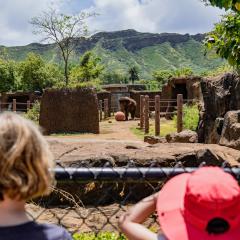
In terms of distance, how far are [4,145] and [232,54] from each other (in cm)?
342

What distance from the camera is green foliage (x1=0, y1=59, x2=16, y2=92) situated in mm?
43438

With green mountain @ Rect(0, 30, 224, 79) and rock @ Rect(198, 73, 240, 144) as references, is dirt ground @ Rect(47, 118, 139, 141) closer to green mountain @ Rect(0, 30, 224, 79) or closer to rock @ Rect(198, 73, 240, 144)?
rock @ Rect(198, 73, 240, 144)

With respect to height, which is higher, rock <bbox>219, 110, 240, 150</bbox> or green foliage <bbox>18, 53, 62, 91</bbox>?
green foliage <bbox>18, 53, 62, 91</bbox>

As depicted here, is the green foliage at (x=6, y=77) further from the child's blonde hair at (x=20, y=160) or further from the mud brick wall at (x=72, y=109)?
the child's blonde hair at (x=20, y=160)

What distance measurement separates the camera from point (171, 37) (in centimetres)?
15800

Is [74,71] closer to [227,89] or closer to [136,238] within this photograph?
[227,89]

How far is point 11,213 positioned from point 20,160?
18cm

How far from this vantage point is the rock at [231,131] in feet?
31.2

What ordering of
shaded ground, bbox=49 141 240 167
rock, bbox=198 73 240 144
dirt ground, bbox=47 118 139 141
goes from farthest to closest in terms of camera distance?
dirt ground, bbox=47 118 139 141 → rock, bbox=198 73 240 144 → shaded ground, bbox=49 141 240 167

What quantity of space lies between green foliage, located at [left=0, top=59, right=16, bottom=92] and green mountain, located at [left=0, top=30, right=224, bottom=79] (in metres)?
97.6

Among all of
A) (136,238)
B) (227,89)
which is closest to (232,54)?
(136,238)

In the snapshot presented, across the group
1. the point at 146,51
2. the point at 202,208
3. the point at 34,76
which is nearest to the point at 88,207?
the point at 202,208

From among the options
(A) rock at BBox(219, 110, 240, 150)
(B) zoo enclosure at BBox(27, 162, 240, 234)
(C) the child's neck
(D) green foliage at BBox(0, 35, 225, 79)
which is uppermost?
(D) green foliage at BBox(0, 35, 225, 79)

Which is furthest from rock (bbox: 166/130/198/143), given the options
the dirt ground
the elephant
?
the elephant
